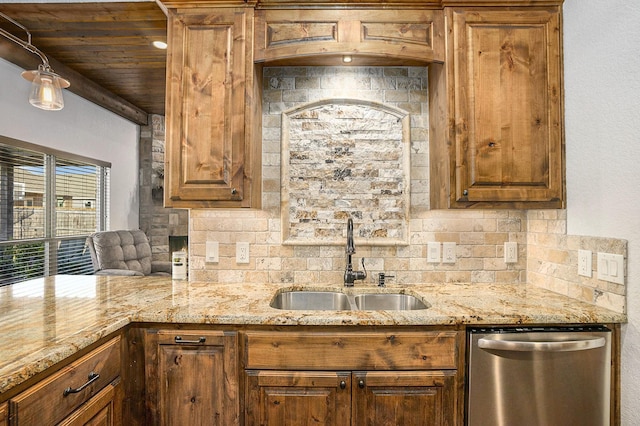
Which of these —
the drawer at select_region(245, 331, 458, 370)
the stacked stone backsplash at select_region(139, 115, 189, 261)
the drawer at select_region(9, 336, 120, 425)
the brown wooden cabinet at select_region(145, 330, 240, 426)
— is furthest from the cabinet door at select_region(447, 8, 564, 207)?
the stacked stone backsplash at select_region(139, 115, 189, 261)

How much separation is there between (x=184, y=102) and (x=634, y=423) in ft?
7.91

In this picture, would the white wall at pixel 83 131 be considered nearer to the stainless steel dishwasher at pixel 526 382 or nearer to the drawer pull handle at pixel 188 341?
the drawer pull handle at pixel 188 341

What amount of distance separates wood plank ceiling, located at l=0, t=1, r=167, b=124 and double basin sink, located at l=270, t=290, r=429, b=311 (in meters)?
1.76

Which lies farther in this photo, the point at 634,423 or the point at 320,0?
the point at 320,0

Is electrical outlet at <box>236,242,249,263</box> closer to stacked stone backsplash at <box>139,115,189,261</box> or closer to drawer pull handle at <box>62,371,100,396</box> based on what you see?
drawer pull handle at <box>62,371,100,396</box>

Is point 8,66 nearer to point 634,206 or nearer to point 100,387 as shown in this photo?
point 100,387

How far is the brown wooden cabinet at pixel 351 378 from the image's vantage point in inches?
58.3

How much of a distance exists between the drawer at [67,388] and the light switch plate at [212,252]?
767 mm

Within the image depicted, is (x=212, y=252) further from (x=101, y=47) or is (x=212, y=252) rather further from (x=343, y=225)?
(x=101, y=47)

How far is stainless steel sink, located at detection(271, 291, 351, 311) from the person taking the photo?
6.63ft

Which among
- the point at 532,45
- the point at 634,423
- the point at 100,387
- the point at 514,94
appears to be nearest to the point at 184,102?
the point at 100,387

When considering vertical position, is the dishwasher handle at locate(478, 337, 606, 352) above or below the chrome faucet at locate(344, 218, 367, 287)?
below

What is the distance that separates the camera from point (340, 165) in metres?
2.18

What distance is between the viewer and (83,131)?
457cm
